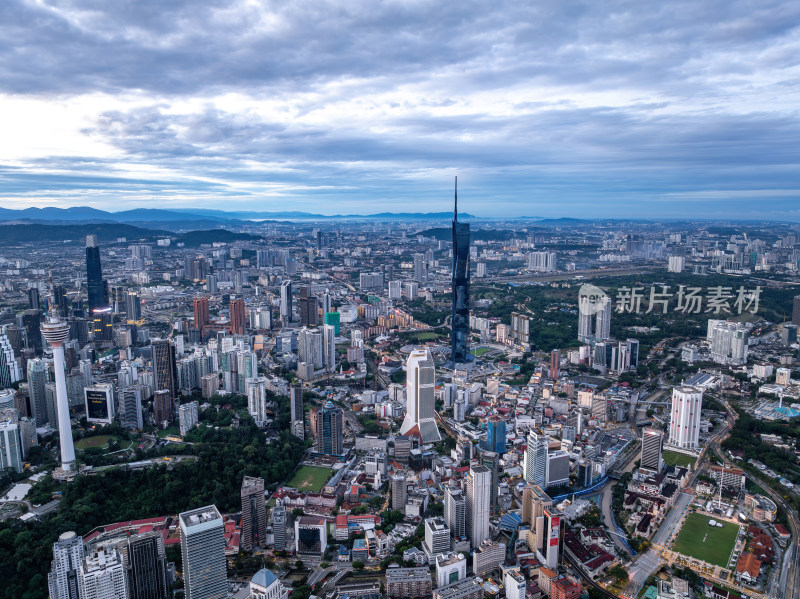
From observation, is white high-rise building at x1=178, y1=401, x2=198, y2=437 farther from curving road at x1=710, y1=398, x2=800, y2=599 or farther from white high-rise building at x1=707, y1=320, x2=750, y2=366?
white high-rise building at x1=707, y1=320, x2=750, y2=366

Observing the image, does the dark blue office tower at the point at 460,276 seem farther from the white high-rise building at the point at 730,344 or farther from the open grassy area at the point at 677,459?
the white high-rise building at the point at 730,344

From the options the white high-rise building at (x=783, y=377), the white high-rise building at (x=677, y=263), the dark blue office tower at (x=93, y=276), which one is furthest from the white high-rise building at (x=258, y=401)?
the white high-rise building at (x=677, y=263)

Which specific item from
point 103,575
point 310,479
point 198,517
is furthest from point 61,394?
point 198,517

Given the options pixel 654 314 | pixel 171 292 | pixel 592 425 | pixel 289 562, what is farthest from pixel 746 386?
pixel 171 292

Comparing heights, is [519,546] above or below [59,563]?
below

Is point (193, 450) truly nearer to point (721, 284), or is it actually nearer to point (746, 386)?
point (746, 386)
